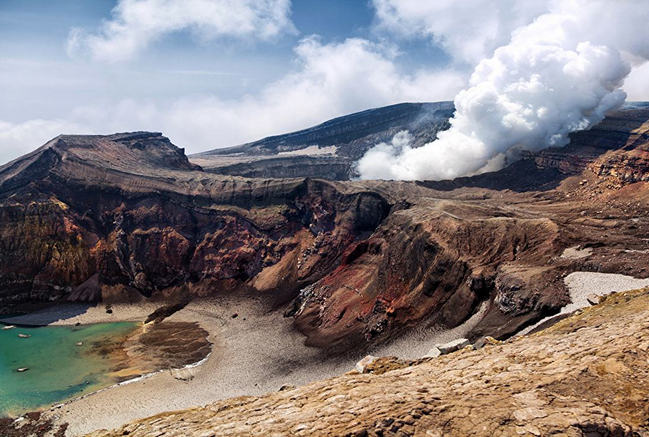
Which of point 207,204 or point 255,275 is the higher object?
point 207,204

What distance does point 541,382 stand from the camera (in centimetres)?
1338

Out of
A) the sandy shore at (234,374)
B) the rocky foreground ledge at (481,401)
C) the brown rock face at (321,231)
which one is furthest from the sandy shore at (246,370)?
the rocky foreground ledge at (481,401)

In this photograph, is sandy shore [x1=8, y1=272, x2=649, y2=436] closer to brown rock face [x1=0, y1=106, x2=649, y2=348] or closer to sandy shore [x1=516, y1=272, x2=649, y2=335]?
sandy shore [x1=516, y1=272, x2=649, y2=335]

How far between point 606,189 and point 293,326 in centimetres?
7101

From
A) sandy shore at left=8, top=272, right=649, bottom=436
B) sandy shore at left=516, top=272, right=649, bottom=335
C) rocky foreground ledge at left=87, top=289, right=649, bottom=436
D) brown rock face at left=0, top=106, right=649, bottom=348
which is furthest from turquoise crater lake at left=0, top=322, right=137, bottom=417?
sandy shore at left=516, top=272, right=649, bottom=335

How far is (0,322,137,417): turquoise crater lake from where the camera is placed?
2045 inches

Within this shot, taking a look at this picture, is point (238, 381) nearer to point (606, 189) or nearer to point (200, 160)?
point (606, 189)

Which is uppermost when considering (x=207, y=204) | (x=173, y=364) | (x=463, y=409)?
(x=207, y=204)

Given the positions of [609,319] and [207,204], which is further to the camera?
[207,204]

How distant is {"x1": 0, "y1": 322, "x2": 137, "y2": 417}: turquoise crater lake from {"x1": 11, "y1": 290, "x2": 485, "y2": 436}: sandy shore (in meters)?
6.74

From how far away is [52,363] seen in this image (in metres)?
62.8

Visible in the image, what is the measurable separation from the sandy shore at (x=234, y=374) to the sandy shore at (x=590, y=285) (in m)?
9.85

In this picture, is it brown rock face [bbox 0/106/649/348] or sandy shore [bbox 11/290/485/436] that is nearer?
sandy shore [bbox 11/290/485/436]

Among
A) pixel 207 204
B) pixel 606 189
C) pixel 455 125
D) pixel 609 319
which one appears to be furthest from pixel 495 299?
pixel 455 125
